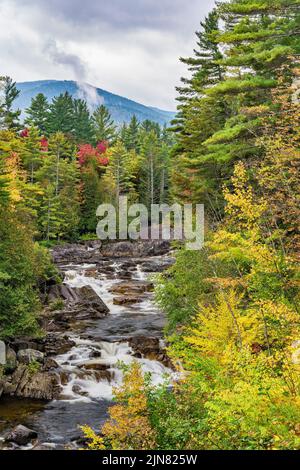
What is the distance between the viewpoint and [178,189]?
3078 cm

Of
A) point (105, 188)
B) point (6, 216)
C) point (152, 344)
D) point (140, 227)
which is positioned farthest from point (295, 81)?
point (105, 188)

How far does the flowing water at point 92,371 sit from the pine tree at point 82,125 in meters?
53.4

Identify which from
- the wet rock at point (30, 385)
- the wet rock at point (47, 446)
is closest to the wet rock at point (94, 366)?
the wet rock at point (30, 385)

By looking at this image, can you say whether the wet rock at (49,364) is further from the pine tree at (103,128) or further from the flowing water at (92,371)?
the pine tree at (103,128)

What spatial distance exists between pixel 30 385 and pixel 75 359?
10.3 ft

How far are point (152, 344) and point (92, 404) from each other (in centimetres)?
514

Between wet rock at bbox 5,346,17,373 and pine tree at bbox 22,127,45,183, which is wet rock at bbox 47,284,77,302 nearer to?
wet rock at bbox 5,346,17,373

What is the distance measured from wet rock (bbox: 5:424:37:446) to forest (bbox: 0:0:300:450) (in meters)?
1.97

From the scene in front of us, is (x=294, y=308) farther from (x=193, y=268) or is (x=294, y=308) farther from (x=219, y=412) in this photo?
(x=193, y=268)

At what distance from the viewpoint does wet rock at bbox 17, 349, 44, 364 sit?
1658 centimetres

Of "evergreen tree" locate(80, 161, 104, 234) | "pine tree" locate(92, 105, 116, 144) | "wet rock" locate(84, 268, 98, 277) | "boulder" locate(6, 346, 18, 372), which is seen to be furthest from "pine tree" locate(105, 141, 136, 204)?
"boulder" locate(6, 346, 18, 372)

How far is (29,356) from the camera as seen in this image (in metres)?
16.8

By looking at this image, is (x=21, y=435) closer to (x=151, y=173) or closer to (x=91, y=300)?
(x=91, y=300)

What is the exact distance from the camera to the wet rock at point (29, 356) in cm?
1658
